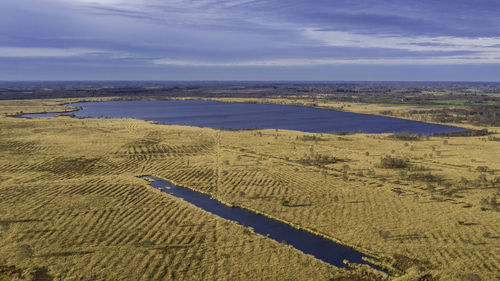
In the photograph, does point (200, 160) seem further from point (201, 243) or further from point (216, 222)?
point (201, 243)

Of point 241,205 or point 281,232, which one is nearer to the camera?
point 281,232

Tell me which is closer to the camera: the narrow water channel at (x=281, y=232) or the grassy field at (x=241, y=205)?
the grassy field at (x=241, y=205)

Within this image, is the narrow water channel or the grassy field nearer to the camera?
the grassy field

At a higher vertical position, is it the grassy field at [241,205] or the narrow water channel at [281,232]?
the grassy field at [241,205]

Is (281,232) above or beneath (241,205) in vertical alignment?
beneath
